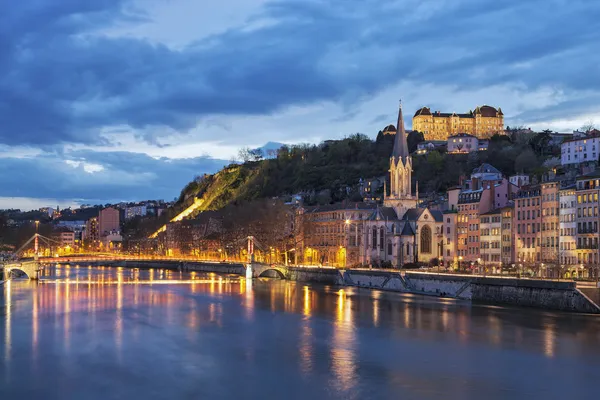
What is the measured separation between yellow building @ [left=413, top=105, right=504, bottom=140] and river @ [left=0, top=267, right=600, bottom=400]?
90.1m

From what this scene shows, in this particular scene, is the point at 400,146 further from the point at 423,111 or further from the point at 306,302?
the point at 423,111

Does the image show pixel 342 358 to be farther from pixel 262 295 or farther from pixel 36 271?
pixel 36 271

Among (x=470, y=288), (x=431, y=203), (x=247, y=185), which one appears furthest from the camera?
(x=247, y=185)

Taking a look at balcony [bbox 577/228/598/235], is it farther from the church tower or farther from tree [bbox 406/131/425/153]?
tree [bbox 406/131/425/153]

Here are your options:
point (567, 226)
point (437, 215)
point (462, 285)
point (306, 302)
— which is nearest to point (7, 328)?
point (306, 302)

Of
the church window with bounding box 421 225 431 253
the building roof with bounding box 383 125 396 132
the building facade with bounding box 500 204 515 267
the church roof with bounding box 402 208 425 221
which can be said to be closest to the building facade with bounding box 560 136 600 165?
the church roof with bounding box 402 208 425 221

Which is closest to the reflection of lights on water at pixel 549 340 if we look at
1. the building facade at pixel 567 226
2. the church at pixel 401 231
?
the building facade at pixel 567 226

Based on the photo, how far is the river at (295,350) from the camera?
30.1 metres

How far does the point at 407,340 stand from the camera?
132 ft

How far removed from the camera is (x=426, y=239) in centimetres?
8825

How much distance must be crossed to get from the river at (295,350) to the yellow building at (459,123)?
90.1 meters

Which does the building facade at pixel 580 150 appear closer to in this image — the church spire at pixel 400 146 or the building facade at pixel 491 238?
the church spire at pixel 400 146

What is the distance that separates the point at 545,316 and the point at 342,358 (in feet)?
48.9

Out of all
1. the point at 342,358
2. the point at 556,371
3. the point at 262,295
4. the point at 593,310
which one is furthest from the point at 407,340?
the point at 262,295
